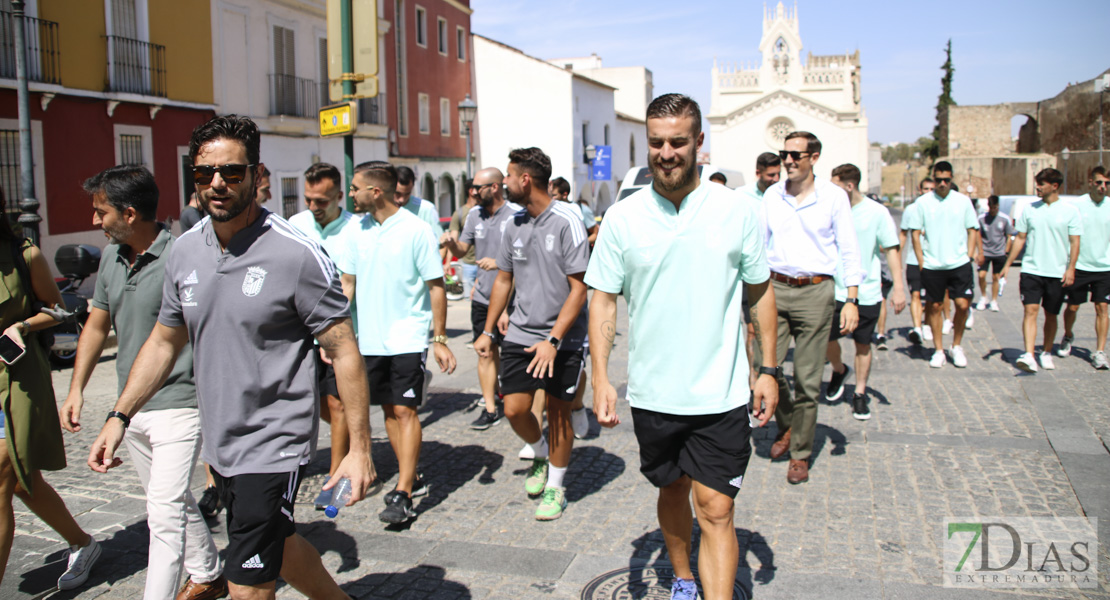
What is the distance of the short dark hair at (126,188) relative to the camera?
370 centimetres

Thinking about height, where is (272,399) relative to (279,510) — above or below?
above

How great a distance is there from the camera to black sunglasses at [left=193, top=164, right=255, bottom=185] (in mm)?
2789

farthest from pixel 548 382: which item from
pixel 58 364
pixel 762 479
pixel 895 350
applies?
pixel 58 364

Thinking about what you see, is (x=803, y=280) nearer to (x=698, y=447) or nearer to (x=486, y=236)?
(x=698, y=447)

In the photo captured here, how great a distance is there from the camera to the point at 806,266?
5449 mm

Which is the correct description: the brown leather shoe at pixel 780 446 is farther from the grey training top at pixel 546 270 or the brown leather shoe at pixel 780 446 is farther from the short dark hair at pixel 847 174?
the short dark hair at pixel 847 174

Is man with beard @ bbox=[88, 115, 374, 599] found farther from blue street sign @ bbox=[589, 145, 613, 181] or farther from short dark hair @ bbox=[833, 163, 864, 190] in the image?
blue street sign @ bbox=[589, 145, 613, 181]

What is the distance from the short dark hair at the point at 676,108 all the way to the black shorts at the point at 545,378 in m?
1.98

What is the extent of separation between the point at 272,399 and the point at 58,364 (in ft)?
26.6

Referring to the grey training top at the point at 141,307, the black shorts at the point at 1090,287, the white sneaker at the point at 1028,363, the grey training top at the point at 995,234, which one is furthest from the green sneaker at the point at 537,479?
the grey training top at the point at 995,234

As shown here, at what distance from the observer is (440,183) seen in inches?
1287

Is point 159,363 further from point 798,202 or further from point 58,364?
point 58,364

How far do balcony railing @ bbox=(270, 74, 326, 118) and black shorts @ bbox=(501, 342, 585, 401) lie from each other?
60.9ft

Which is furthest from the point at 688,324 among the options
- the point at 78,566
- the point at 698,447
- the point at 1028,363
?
the point at 1028,363
